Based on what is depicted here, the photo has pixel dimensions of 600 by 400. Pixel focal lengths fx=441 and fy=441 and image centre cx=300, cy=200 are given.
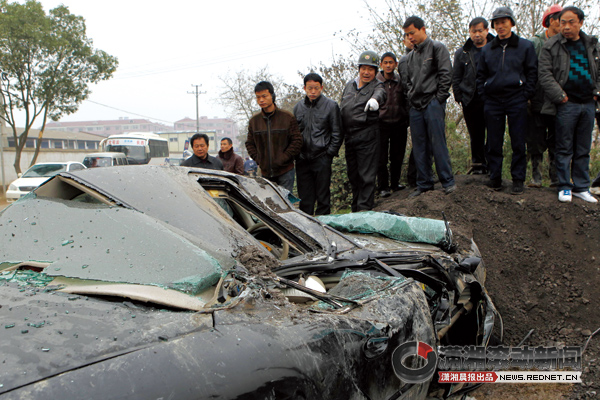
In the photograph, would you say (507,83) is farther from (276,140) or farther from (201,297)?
(201,297)

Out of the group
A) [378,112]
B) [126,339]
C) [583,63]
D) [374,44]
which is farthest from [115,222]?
[374,44]

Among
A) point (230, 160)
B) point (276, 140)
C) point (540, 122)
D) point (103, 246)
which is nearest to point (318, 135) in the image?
point (276, 140)

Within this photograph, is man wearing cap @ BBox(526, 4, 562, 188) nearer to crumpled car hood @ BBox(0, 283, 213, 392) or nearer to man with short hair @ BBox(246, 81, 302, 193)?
man with short hair @ BBox(246, 81, 302, 193)

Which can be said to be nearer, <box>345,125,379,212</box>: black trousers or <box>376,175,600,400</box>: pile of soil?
<box>376,175,600,400</box>: pile of soil

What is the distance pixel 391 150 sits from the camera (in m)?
6.39

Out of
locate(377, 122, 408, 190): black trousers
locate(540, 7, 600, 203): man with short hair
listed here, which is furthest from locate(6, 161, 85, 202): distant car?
locate(540, 7, 600, 203): man with short hair

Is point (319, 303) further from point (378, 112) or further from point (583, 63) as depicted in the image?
point (583, 63)

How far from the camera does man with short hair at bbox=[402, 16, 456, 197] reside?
17.5 feet

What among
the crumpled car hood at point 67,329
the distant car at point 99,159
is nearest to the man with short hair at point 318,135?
the crumpled car hood at point 67,329

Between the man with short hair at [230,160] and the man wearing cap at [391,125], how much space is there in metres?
2.20

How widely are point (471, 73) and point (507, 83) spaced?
618 millimetres

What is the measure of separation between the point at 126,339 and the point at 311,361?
57 cm

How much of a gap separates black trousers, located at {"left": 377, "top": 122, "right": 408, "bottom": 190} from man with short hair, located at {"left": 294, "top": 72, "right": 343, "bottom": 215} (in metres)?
0.79

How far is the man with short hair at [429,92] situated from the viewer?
5.33 metres
